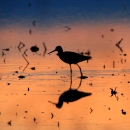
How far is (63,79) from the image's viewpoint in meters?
5.24


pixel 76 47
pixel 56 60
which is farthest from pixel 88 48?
pixel 56 60

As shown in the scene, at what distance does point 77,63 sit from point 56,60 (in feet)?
1.57

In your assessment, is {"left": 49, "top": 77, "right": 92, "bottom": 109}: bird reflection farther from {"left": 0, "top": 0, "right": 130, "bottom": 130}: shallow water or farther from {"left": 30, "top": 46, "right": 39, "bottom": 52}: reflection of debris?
{"left": 30, "top": 46, "right": 39, "bottom": 52}: reflection of debris

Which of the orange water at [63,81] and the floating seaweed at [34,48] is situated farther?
the floating seaweed at [34,48]

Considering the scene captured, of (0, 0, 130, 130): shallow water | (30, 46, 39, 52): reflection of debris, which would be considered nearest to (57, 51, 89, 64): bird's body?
(0, 0, 130, 130): shallow water

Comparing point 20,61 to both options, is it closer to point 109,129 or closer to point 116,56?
point 116,56

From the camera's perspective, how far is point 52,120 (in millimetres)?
3930

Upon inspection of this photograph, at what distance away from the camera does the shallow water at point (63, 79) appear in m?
3.94

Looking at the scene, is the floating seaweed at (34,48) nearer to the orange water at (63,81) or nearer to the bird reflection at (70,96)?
the orange water at (63,81)

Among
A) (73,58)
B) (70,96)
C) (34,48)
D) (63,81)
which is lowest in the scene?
(70,96)

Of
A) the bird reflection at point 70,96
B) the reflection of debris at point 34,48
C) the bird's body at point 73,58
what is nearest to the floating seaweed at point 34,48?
the reflection of debris at point 34,48

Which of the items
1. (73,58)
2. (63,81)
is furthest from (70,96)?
(73,58)

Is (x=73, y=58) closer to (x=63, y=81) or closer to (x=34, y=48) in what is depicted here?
(x=63, y=81)

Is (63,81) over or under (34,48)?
under
